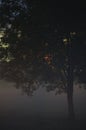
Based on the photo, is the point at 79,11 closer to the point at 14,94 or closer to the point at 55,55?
the point at 55,55

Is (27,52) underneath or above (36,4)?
underneath

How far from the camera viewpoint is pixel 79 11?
17.2 metres

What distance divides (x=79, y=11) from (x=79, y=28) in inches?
30.7

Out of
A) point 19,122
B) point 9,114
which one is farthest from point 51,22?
point 9,114

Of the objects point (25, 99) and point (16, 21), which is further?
point (25, 99)

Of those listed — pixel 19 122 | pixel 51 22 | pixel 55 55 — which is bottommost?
pixel 19 122

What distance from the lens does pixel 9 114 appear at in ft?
73.1

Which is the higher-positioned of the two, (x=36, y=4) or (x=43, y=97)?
(x=36, y=4)

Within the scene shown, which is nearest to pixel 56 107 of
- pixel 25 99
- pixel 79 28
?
pixel 25 99

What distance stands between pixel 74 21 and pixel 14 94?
1731 centimetres

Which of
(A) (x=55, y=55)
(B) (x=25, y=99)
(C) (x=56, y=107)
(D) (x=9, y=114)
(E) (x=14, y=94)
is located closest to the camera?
(A) (x=55, y=55)

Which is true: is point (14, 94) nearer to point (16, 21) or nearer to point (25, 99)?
point (25, 99)

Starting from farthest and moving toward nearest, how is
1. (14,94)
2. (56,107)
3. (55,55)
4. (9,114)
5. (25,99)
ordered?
(14,94)
(25,99)
(56,107)
(9,114)
(55,55)

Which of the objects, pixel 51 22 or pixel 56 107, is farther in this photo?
pixel 56 107
